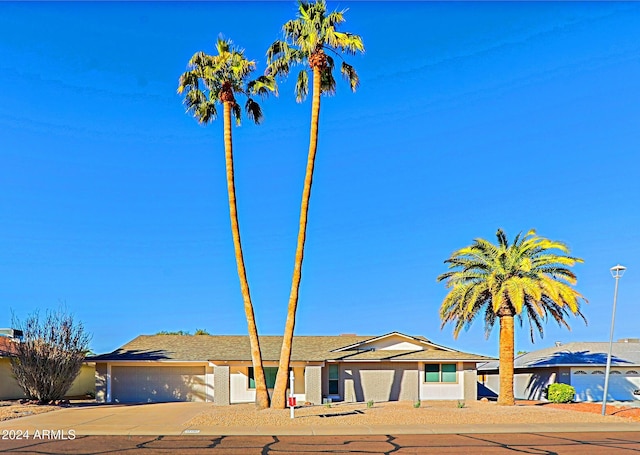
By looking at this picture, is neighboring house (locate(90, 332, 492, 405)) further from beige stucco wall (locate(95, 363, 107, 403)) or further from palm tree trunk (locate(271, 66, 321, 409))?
palm tree trunk (locate(271, 66, 321, 409))

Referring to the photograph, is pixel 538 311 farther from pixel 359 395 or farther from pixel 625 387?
pixel 625 387

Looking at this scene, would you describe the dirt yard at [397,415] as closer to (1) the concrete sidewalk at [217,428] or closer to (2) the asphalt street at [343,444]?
(1) the concrete sidewalk at [217,428]

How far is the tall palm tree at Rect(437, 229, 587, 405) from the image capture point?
2992 centimetres

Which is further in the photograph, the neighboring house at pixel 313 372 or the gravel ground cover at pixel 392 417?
the neighboring house at pixel 313 372

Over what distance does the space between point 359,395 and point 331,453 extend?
62.1 feet

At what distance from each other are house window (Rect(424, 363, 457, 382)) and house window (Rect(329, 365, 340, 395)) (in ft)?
15.6

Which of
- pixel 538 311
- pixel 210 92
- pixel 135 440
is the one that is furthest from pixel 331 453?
pixel 210 92

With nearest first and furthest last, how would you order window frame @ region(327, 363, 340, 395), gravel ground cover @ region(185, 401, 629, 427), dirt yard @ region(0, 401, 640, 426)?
gravel ground cover @ region(185, 401, 629, 427)
dirt yard @ region(0, 401, 640, 426)
window frame @ region(327, 363, 340, 395)

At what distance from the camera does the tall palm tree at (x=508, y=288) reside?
29922 mm

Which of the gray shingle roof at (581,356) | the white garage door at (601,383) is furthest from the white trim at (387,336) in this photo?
the white garage door at (601,383)

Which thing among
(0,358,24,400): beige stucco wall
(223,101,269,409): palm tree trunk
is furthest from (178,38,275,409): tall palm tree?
(0,358,24,400): beige stucco wall

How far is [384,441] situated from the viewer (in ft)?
60.5

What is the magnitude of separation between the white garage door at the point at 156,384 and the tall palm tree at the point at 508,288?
45.6 ft

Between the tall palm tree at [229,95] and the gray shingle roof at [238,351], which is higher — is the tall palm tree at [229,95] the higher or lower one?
the higher one
